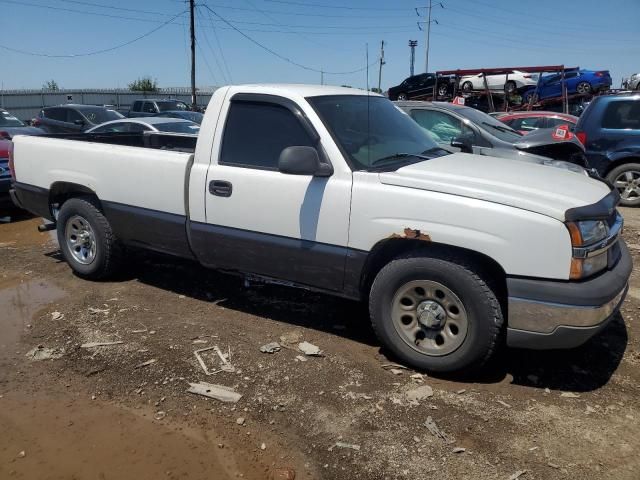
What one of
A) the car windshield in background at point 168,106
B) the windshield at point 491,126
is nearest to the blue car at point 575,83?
the windshield at point 491,126

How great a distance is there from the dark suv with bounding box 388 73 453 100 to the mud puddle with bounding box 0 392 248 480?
20188 millimetres

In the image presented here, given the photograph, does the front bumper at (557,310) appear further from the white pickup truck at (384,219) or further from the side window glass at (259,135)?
the side window glass at (259,135)

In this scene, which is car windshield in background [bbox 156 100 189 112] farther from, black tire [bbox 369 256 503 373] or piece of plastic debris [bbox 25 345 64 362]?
black tire [bbox 369 256 503 373]

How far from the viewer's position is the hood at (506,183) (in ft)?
10.3

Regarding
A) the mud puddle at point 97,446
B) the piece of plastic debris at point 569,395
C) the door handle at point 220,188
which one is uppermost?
the door handle at point 220,188

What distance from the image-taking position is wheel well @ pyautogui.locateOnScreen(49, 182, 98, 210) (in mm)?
5052

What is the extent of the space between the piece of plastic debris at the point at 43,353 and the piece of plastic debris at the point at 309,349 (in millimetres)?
1728

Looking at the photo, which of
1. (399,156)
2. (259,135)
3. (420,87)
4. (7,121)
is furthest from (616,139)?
(420,87)

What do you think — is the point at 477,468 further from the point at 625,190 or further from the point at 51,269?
the point at 625,190

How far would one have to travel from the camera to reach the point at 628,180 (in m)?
8.81

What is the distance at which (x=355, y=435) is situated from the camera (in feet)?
9.62

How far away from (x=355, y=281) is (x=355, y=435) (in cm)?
110

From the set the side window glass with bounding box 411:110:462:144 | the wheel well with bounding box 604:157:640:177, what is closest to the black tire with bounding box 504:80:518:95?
the wheel well with bounding box 604:157:640:177

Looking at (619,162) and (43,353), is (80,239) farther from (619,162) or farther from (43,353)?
(619,162)
